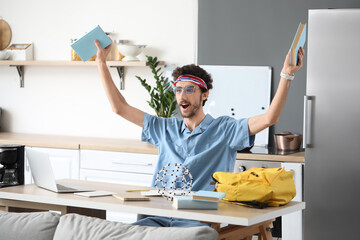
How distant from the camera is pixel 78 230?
213cm

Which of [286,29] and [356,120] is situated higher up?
[286,29]

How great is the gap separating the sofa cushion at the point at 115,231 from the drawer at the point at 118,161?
223cm

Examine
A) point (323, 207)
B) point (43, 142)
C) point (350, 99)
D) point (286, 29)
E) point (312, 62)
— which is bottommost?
point (323, 207)

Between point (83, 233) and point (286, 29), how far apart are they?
294 cm

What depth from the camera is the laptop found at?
2.80 m

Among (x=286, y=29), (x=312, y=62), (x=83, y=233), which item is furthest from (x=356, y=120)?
(x=83, y=233)

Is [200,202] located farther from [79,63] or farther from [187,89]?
[79,63]

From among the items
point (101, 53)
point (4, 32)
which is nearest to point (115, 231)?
point (101, 53)

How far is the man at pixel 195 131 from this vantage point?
3123 millimetres

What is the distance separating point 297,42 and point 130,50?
2.50m

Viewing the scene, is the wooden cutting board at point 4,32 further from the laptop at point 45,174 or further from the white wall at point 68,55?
the laptop at point 45,174

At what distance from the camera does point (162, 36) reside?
5.05 m

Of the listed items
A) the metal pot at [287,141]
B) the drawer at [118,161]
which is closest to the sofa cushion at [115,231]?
the drawer at [118,161]

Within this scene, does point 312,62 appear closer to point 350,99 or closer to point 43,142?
point 350,99
